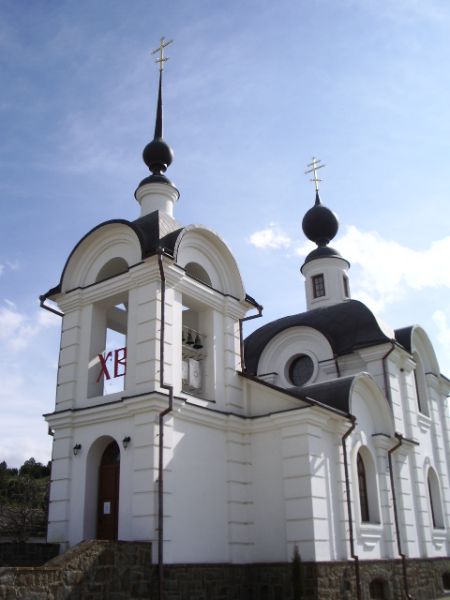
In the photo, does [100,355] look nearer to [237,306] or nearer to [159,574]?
[237,306]

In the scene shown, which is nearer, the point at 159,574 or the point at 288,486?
the point at 159,574

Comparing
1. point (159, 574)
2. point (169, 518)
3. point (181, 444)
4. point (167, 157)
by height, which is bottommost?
point (159, 574)

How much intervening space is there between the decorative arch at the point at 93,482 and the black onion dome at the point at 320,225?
495 inches

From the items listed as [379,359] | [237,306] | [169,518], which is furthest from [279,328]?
[169,518]

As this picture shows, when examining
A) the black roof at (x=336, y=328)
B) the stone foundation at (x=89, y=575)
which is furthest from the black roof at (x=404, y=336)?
the stone foundation at (x=89, y=575)

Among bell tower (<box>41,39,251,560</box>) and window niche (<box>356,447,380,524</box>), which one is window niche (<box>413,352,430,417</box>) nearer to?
window niche (<box>356,447,380,524</box>)

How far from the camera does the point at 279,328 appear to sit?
18.8m

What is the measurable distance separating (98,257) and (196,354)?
3.02m

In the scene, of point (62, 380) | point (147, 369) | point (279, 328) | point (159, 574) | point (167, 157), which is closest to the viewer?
point (159, 574)

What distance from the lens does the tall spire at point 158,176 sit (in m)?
14.9

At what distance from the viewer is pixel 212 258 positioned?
46.3ft

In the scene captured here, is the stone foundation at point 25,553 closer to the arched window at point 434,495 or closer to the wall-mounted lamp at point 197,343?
the wall-mounted lamp at point 197,343

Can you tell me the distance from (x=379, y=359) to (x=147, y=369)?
307 inches

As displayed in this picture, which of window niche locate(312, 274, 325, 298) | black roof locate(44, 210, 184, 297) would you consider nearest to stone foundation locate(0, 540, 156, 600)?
black roof locate(44, 210, 184, 297)
